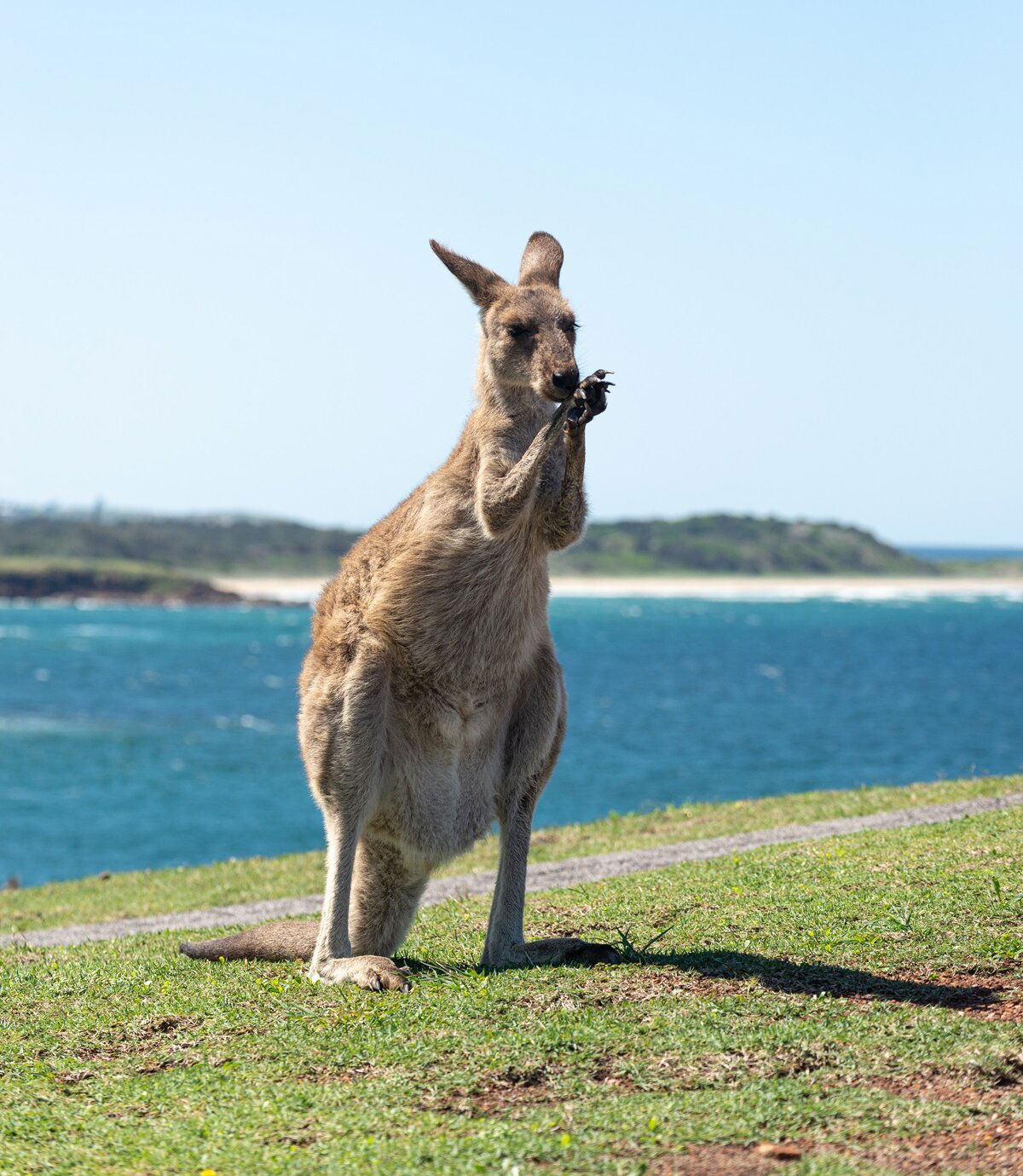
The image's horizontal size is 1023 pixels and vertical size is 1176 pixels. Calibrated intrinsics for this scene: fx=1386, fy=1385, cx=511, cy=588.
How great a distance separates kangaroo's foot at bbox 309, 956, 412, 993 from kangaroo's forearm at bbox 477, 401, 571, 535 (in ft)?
6.35

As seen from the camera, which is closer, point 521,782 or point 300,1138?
point 300,1138

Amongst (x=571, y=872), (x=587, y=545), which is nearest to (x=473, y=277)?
(x=571, y=872)

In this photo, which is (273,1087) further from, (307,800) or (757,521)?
(757,521)

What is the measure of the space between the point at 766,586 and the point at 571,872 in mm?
162125

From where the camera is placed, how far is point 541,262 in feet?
21.6

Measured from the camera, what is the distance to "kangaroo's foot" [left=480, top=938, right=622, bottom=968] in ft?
20.1

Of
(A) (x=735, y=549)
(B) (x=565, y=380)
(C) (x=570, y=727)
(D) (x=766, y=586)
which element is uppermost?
(A) (x=735, y=549)

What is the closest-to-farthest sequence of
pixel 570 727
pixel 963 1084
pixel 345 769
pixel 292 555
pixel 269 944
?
1. pixel 963 1084
2. pixel 345 769
3. pixel 269 944
4. pixel 570 727
5. pixel 292 555

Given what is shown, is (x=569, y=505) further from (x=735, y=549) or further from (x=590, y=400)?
(x=735, y=549)

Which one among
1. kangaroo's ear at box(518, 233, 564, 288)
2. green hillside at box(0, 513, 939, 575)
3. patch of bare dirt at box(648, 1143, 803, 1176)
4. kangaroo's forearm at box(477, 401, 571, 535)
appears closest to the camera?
patch of bare dirt at box(648, 1143, 803, 1176)

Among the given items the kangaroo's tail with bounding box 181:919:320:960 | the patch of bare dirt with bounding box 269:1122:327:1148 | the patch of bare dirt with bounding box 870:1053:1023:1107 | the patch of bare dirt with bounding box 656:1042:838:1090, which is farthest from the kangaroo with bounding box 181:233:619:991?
the patch of bare dirt with bounding box 870:1053:1023:1107

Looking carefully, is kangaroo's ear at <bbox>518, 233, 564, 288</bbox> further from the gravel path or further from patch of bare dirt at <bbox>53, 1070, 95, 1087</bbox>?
the gravel path

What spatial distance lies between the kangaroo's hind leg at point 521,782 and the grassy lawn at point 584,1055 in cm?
28

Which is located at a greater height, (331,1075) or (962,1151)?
(962,1151)
